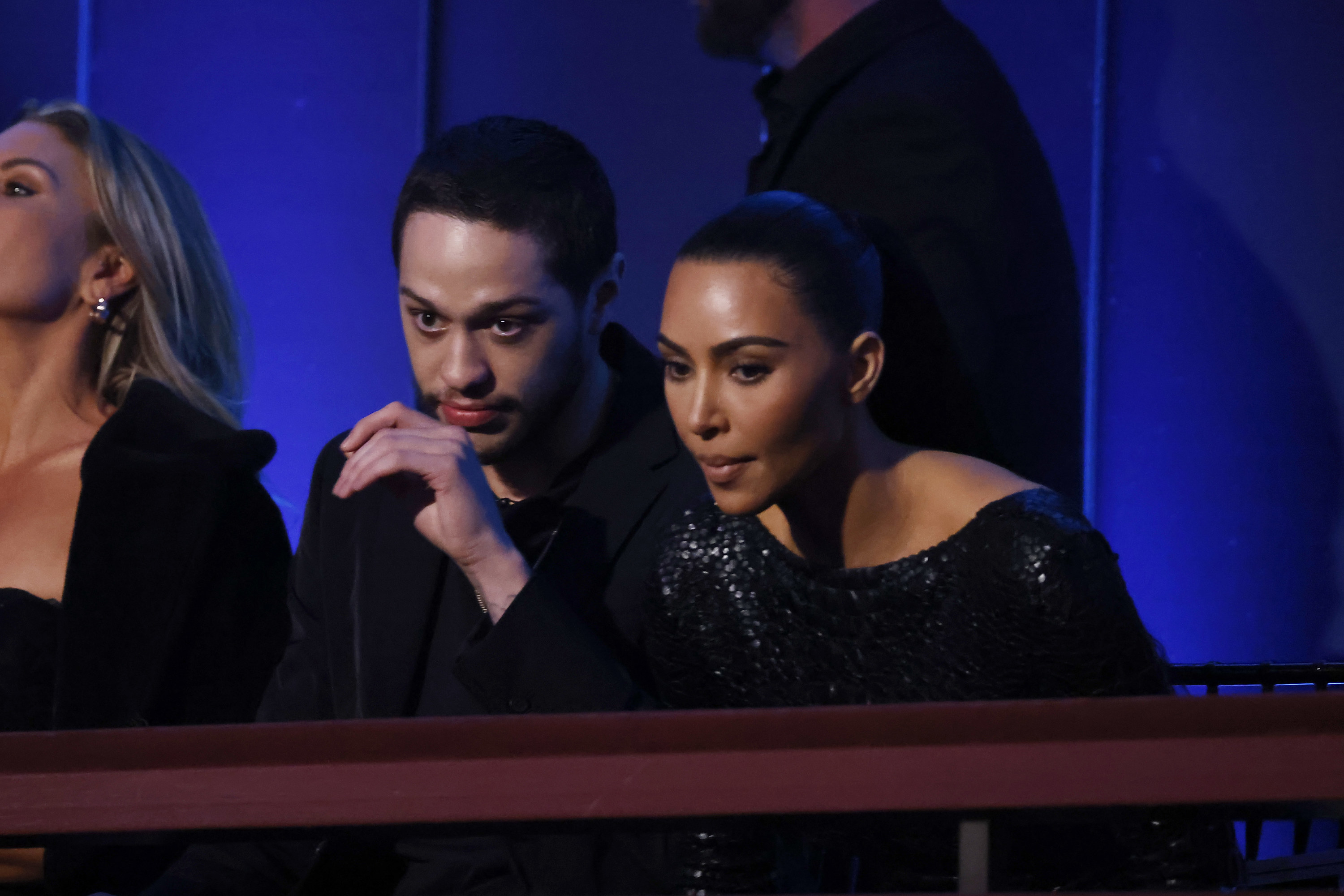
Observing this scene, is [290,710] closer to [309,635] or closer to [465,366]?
[309,635]

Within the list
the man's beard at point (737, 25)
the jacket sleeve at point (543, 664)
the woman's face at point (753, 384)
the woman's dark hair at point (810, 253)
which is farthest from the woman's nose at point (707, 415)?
the man's beard at point (737, 25)

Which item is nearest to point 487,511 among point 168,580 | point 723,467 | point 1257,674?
point 723,467

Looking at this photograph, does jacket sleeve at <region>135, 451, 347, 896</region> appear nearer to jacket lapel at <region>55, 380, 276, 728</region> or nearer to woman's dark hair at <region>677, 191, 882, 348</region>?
jacket lapel at <region>55, 380, 276, 728</region>

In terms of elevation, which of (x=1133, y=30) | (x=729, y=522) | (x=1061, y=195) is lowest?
(x=729, y=522)

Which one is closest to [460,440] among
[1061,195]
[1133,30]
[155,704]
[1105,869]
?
[155,704]

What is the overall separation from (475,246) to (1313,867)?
→ 1.21 metres

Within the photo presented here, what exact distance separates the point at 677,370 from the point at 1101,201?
1.70 meters

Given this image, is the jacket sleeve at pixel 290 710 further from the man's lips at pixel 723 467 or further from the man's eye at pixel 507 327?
the man's lips at pixel 723 467

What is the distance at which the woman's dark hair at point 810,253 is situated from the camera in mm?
1243

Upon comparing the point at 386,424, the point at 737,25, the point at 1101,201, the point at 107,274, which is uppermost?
the point at 1101,201

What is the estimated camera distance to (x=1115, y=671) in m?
1.18

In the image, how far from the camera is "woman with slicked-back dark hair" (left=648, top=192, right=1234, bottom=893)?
1.18 metres

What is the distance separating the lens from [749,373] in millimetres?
1234

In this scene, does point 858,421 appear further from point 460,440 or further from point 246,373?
point 246,373
